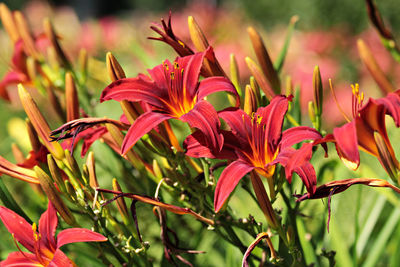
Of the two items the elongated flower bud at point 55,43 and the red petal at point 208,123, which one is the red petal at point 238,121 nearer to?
the red petal at point 208,123

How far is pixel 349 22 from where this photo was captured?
13.3 ft

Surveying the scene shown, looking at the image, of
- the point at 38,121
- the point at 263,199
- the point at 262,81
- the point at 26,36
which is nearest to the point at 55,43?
the point at 26,36

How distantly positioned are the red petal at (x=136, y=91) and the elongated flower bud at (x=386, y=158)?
0.24m

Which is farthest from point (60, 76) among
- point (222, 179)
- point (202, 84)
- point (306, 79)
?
point (306, 79)

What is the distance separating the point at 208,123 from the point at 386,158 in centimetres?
20

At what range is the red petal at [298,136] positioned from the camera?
1.61 ft

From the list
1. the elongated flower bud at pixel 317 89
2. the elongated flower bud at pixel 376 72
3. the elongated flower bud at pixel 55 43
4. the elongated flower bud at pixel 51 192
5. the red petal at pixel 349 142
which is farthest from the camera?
the elongated flower bud at pixel 55 43

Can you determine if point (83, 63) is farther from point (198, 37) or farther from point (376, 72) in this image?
point (376, 72)

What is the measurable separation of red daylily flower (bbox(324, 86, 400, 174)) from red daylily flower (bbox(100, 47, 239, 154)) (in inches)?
4.8

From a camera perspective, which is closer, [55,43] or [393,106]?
[393,106]

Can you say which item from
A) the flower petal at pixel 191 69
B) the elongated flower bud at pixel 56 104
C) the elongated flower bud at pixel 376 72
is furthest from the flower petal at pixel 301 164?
the elongated flower bud at pixel 56 104

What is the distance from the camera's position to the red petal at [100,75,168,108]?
1.64 feet

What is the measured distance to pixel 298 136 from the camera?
0.50 metres

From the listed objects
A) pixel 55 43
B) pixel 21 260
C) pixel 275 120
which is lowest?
pixel 21 260
